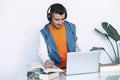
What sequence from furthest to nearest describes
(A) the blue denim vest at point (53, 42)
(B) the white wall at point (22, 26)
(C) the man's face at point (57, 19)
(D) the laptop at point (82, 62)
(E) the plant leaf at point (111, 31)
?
(E) the plant leaf at point (111, 31) → (B) the white wall at point (22, 26) → (A) the blue denim vest at point (53, 42) → (C) the man's face at point (57, 19) → (D) the laptop at point (82, 62)

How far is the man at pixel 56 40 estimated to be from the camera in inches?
96.1

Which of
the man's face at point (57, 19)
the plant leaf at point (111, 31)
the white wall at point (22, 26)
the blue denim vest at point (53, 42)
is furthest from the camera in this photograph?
the plant leaf at point (111, 31)

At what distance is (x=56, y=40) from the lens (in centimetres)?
257

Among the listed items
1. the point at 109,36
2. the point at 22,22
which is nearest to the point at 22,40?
the point at 22,22

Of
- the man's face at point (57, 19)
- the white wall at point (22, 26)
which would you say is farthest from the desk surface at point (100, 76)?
the white wall at point (22, 26)

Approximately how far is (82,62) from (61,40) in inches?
27.0

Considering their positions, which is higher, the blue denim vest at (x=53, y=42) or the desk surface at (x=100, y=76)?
the blue denim vest at (x=53, y=42)

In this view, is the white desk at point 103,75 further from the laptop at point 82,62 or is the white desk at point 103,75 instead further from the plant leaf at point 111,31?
the plant leaf at point 111,31

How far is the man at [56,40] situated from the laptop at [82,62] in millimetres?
490

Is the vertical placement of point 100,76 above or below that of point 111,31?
below

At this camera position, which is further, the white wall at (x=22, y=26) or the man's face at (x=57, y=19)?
the white wall at (x=22, y=26)

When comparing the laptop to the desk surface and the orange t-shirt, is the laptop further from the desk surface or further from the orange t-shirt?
the orange t-shirt

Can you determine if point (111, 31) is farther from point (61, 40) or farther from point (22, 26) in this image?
point (22, 26)

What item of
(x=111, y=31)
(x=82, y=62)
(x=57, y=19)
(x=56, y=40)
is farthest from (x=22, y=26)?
(x=82, y=62)
